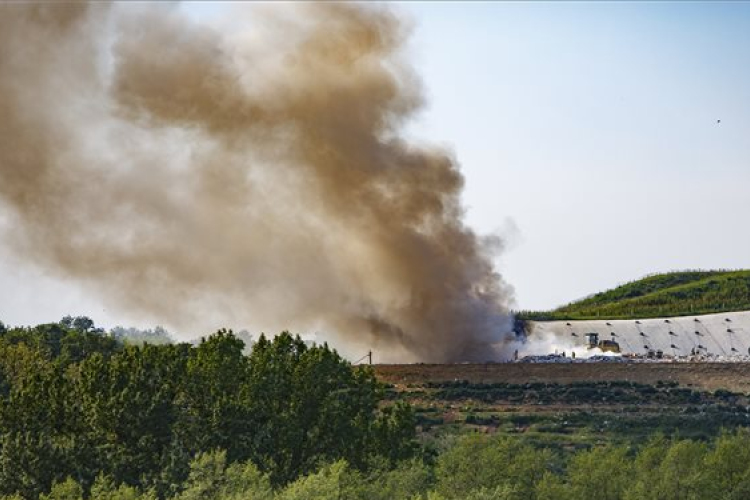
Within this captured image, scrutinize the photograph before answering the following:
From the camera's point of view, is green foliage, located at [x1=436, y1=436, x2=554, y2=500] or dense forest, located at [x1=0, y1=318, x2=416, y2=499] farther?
green foliage, located at [x1=436, y1=436, x2=554, y2=500]

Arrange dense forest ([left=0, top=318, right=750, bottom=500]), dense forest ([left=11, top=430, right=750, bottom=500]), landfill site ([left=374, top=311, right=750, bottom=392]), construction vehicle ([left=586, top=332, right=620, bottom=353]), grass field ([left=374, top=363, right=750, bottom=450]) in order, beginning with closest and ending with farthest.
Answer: dense forest ([left=11, top=430, right=750, bottom=500]) → dense forest ([left=0, top=318, right=750, bottom=500]) → grass field ([left=374, top=363, right=750, bottom=450]) → landfill site ([left=374, top=311, right=750, bottom=392]) → construction vehicle ([left=586, top=332, right=620, bottom=353])

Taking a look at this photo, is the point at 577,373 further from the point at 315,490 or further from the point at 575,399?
the point at 315,490

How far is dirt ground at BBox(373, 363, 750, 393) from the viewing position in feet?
461

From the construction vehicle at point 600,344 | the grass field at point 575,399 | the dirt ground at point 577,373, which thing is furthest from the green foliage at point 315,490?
the construction vehicle at point 600,344

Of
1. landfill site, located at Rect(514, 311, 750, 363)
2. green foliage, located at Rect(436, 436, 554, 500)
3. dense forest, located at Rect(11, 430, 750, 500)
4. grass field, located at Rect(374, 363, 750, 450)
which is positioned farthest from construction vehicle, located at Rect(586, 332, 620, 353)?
green foliage, located at Rect(436, 436, 554, 500)

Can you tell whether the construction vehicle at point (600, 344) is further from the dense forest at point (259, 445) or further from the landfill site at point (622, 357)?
the dense forest at point (259, 445)

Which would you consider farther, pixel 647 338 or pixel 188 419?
pixel 647 338

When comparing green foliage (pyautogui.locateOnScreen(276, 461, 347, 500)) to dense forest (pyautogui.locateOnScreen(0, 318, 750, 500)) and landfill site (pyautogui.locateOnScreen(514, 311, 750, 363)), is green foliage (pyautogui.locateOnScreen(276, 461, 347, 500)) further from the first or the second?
landfill site (pyautogui.locateOnScreen(514, 311, 750, 363))

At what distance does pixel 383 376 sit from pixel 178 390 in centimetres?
4740

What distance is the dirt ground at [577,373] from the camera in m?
140

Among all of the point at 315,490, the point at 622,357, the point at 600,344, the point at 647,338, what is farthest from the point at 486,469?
the point at 647,338

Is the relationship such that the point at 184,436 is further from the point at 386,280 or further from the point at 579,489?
the point at 386,280

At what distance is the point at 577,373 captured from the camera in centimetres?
14125

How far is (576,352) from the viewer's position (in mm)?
160500
